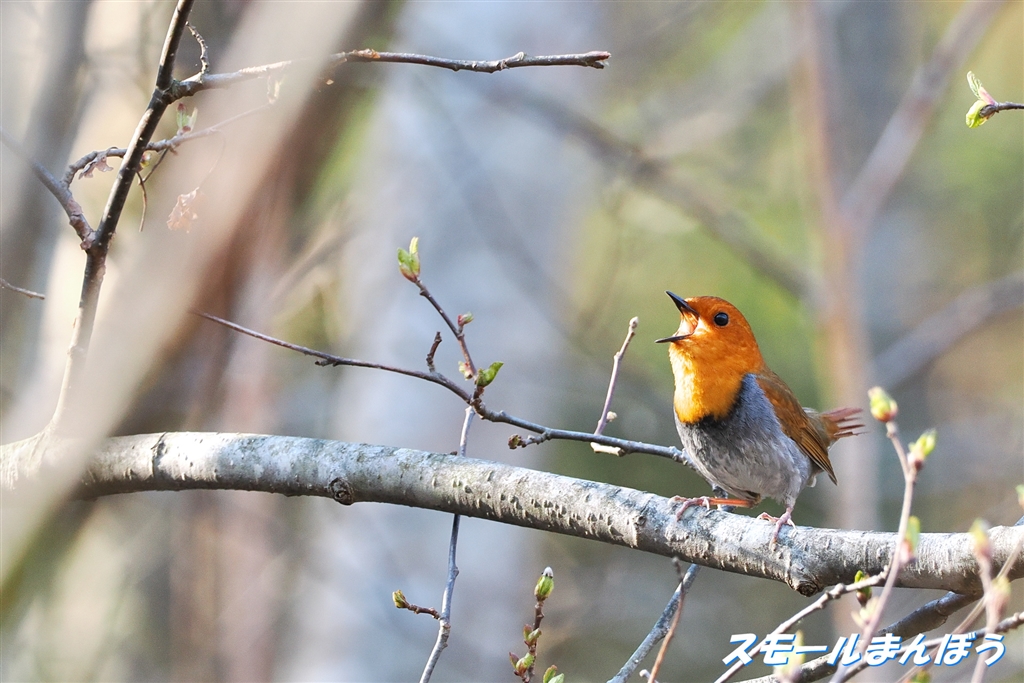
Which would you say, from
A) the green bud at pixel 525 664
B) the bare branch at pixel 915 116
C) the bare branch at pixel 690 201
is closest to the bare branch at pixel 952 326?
the bare branch at pixel 915 116

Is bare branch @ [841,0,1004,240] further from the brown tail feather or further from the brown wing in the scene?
the brown wing

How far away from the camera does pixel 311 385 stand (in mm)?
8078

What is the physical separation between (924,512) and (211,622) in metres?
6.92

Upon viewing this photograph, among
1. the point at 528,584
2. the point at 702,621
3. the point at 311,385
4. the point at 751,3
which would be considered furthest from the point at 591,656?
the point at 751,3

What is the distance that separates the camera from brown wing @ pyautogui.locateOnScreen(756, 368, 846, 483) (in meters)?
2.96

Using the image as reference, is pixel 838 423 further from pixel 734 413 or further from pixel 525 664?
pixel 525 664

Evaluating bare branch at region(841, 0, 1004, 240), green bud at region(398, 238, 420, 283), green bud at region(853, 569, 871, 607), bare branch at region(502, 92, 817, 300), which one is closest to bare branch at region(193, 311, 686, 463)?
green bud at region(398, 238, 420, 283)

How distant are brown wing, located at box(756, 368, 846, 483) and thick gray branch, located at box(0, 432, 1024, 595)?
3.90 feet

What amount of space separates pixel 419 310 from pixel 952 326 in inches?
142

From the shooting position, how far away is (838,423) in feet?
12.1

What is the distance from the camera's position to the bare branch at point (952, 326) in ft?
18.5

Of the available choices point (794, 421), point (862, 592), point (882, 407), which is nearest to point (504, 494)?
point (862, 592)

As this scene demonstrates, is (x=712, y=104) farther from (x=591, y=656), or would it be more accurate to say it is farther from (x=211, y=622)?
(x=211, y=622)

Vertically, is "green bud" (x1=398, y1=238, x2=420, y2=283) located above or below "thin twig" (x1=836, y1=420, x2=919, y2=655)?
above
